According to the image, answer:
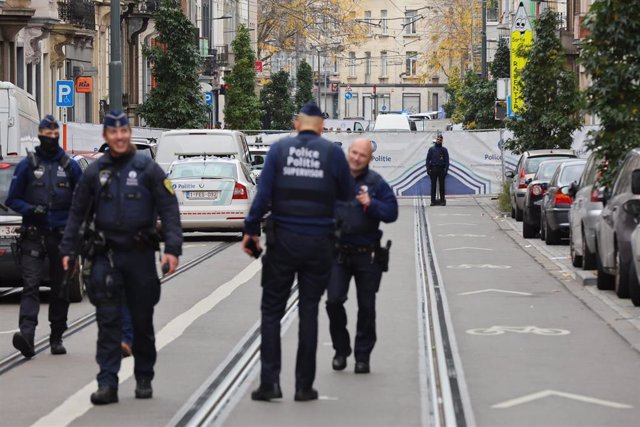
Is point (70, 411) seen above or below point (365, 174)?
below

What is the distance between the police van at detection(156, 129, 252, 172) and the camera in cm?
3503

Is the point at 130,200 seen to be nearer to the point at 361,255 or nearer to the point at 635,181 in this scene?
the point at 361,255

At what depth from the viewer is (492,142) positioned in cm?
4938

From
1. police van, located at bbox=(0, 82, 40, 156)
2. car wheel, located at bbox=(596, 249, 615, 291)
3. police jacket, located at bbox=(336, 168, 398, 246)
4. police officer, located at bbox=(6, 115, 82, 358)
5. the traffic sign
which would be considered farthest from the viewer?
the traffic sign

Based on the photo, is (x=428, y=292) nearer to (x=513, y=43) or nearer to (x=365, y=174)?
(x=365, y=174)

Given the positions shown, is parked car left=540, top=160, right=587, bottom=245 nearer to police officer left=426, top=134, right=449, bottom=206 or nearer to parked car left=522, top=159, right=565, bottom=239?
parked car left=522, top=159, right=565, bottom=239

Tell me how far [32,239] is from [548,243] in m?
16.0

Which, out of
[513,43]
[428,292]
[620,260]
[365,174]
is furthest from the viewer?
[513,43]

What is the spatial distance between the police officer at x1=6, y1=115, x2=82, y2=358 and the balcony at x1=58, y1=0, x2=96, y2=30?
127 ft

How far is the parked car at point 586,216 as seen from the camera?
2134 cm

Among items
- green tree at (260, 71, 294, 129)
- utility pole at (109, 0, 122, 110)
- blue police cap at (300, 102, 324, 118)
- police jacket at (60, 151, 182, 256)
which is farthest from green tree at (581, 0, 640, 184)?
green tree at (260, 71, 294, 129)

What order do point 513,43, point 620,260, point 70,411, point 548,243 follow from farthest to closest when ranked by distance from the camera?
point 513,43
point 548,243
point 620,260
point 70,411

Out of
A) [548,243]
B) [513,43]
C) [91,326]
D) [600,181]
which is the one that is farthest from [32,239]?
[513,43]

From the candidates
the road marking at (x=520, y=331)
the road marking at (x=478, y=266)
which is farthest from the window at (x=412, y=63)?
the road marking at (x=520, y=331)
